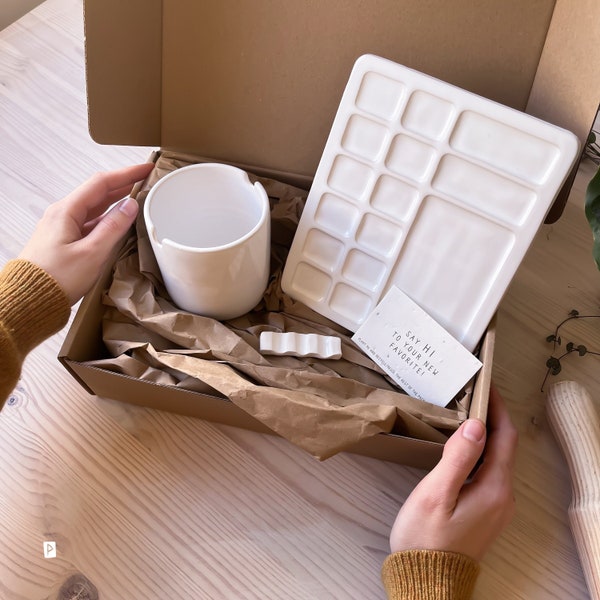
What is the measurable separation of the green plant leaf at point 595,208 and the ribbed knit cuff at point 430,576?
270 mm

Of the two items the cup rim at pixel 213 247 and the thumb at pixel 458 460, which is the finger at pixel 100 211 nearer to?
the cup rim at pixel 213 247

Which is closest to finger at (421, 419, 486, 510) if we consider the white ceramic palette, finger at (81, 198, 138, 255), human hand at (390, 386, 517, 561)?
human hand at (390, 386, 517, 561)

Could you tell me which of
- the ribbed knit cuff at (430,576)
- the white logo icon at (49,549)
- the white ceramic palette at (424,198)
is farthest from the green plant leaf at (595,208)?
the white logo icon at (49,549)

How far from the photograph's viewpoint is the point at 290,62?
2.12 ft

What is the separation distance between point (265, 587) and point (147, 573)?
3.8 inches

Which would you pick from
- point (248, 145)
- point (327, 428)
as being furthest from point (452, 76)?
point (327, 428)

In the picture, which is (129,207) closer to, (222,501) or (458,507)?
(222,501)

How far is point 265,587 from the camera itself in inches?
20.7

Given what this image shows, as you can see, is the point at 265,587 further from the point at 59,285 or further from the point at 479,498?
the point at 59,285

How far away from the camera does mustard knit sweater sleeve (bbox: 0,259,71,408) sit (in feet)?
1.74

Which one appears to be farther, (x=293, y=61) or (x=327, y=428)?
(x=293, y=61)

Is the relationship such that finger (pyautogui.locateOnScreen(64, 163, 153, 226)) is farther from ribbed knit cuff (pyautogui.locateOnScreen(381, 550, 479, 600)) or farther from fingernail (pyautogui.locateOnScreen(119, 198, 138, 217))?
ribbed knit cuff (pyautogui.locateOnScreen(381, 550, 479, 600))

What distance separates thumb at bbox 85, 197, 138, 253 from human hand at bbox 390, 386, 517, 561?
0.34 metres

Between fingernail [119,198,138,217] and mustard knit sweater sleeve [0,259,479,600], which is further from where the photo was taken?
fingernail [119,198,138,217]
